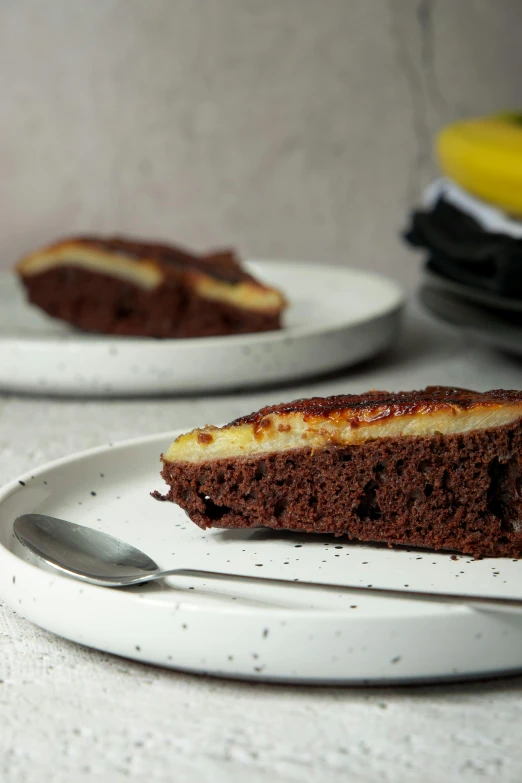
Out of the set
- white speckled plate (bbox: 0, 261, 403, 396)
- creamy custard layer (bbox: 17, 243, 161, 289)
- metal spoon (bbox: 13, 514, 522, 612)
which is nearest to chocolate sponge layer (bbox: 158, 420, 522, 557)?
metal spoon (bbox: 13, 514, 522, 612)

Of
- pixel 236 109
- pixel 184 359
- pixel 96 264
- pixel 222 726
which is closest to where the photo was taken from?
pixel 222 726

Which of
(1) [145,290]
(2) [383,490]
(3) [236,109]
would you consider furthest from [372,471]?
(3) [236,109]

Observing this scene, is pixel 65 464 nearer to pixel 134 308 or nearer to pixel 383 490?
pixel 383 490

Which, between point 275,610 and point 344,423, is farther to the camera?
point 344,423

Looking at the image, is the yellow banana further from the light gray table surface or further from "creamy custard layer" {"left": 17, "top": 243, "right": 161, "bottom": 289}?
the light gray table surface

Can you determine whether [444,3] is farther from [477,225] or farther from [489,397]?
[489,397]

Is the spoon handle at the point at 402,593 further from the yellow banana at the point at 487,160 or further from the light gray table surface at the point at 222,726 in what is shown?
the yellow banana at the point at 487,160
